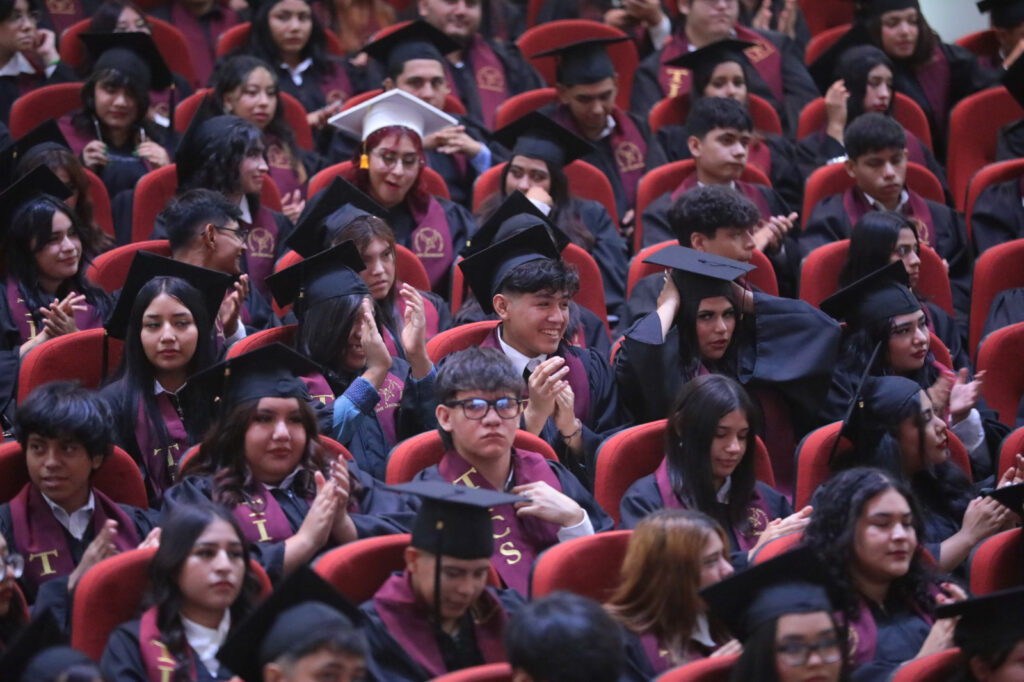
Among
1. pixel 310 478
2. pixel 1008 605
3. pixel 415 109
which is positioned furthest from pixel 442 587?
pixel 415 109

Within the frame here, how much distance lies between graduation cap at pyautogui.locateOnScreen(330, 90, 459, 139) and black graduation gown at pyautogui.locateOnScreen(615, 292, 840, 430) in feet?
4.94

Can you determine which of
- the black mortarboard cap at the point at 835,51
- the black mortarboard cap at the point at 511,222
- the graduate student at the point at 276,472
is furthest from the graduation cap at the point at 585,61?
the graduate student at the point at 276,472

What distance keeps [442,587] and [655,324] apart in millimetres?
1364

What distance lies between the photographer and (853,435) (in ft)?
11.9

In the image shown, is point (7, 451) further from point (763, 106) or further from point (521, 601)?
point (763, 106)

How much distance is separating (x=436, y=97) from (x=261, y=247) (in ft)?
3.82

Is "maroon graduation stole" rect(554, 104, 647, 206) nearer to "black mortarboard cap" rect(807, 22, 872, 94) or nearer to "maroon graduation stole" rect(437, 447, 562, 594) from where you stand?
"black mortarboard cap" rect(807, 22, 872, 94)

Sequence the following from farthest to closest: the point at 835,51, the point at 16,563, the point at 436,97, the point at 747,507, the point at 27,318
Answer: the point at 835,51
the point at 436,97
the point at 27,318
the point at 747,507
the point at 16,563

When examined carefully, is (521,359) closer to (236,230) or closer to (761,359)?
(761,359)

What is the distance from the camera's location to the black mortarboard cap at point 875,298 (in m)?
4.01

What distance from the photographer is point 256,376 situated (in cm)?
331

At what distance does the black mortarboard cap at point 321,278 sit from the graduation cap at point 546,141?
3.90ft

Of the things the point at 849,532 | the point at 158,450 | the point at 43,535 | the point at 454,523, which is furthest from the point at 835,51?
the point at 43,535

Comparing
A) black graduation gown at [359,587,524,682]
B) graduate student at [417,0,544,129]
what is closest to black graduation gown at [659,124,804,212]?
graduate student at [417,0,544,129]
